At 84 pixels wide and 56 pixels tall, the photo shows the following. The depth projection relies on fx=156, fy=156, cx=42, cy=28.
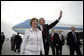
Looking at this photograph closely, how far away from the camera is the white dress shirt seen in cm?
313

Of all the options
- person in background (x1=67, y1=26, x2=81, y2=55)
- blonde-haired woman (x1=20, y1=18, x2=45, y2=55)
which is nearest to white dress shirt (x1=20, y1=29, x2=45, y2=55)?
blonde-haired woman (x1=20, y1=18, x2=45, y2=55)

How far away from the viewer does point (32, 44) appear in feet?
10.4

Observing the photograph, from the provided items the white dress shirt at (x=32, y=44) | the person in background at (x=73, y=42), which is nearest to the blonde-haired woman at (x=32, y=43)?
the white dress shirt at (x=32, y=44)

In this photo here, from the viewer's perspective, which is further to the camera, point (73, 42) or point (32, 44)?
point (73, 42)

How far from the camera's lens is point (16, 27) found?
87.6 ft

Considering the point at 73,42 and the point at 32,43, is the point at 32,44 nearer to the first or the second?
the point at 32,43

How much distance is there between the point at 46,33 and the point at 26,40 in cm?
151

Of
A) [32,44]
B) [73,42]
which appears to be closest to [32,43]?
[32,44]

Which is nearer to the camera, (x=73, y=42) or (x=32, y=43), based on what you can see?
(x=32, y=43)

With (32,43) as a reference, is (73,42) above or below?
below

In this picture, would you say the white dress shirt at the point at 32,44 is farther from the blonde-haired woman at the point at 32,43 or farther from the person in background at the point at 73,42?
the person in background at the point at 73,42

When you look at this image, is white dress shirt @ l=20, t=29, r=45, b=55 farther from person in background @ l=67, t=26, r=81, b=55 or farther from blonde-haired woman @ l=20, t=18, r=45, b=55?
person in background @ l=67, t=26, r=81, b=55

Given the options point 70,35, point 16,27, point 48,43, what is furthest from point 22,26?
point 48,43

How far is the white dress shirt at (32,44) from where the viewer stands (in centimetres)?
313
